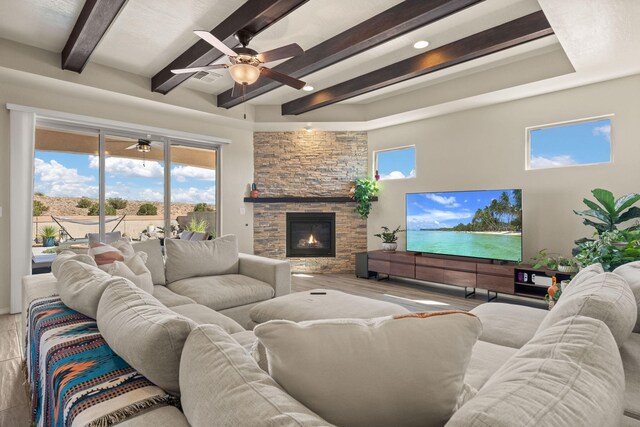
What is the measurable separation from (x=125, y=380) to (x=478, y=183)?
4920 mm

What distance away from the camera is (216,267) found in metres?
3.60

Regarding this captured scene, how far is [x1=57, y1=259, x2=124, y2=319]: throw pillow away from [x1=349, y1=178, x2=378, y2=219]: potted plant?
4788 millimetres

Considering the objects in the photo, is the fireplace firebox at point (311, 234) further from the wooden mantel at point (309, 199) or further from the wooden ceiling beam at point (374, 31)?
the wooden ceiling beam at point (374, 31)

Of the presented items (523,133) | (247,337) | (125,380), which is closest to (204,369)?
(125,380)

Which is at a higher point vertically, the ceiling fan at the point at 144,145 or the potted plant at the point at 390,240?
the ceiling fan at the point at 144,145

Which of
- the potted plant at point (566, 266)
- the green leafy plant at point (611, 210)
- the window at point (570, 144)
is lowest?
the potted plant at point (566, 266)

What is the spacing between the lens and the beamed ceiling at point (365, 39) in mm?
2848

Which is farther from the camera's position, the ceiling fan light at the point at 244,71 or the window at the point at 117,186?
the window at the point at 117,186

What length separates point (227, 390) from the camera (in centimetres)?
74

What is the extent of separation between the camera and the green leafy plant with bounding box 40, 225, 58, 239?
4.34m

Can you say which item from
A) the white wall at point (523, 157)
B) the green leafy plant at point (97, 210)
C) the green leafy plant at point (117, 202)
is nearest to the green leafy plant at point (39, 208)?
the green leafy plant at point (97, 210)

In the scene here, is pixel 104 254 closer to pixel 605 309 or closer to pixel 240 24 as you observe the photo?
pixel 240 24

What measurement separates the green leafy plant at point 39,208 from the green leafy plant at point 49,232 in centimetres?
18

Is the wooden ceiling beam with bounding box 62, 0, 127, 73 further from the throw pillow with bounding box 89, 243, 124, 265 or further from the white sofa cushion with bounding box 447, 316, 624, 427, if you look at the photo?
the white sofa cushion with bounding box 447, 316, 624, 427
